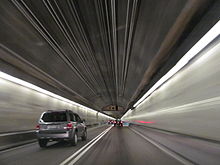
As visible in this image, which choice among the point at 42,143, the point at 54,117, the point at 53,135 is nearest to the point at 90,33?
the point at 54,117

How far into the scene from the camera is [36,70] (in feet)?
49.3

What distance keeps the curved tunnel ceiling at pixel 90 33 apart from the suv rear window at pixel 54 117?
3.15 metres

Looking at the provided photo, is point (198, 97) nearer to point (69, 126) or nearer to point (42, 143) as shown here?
point (69, 126)

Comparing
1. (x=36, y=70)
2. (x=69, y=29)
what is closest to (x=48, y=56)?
(x=36, y=70)

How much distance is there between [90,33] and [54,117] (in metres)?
4.99

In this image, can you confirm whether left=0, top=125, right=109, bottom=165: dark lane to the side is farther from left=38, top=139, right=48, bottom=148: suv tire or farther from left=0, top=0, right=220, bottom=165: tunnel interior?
left=38, top=139, right=48, bottom=148: suv tire

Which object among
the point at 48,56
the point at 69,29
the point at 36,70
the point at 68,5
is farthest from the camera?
the point at 36,70

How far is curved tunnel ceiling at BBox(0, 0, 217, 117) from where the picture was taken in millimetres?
8859

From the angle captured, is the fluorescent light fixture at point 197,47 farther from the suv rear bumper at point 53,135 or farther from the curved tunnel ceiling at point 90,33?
the suv rear bumper at point 53,135

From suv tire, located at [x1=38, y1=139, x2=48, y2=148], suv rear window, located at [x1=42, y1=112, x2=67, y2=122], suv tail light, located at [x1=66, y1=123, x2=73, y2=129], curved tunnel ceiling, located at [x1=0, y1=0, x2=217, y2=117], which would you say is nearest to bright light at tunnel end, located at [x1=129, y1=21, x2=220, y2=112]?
curved tunnel ceiling, located at [x1=0, y1=0, x2=217, y2=117]

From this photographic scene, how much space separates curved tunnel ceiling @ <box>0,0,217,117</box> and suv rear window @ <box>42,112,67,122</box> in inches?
124

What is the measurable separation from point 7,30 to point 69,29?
2.70 metres

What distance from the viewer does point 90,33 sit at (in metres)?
11.9

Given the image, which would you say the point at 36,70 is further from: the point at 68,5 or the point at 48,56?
the point at 68,5
